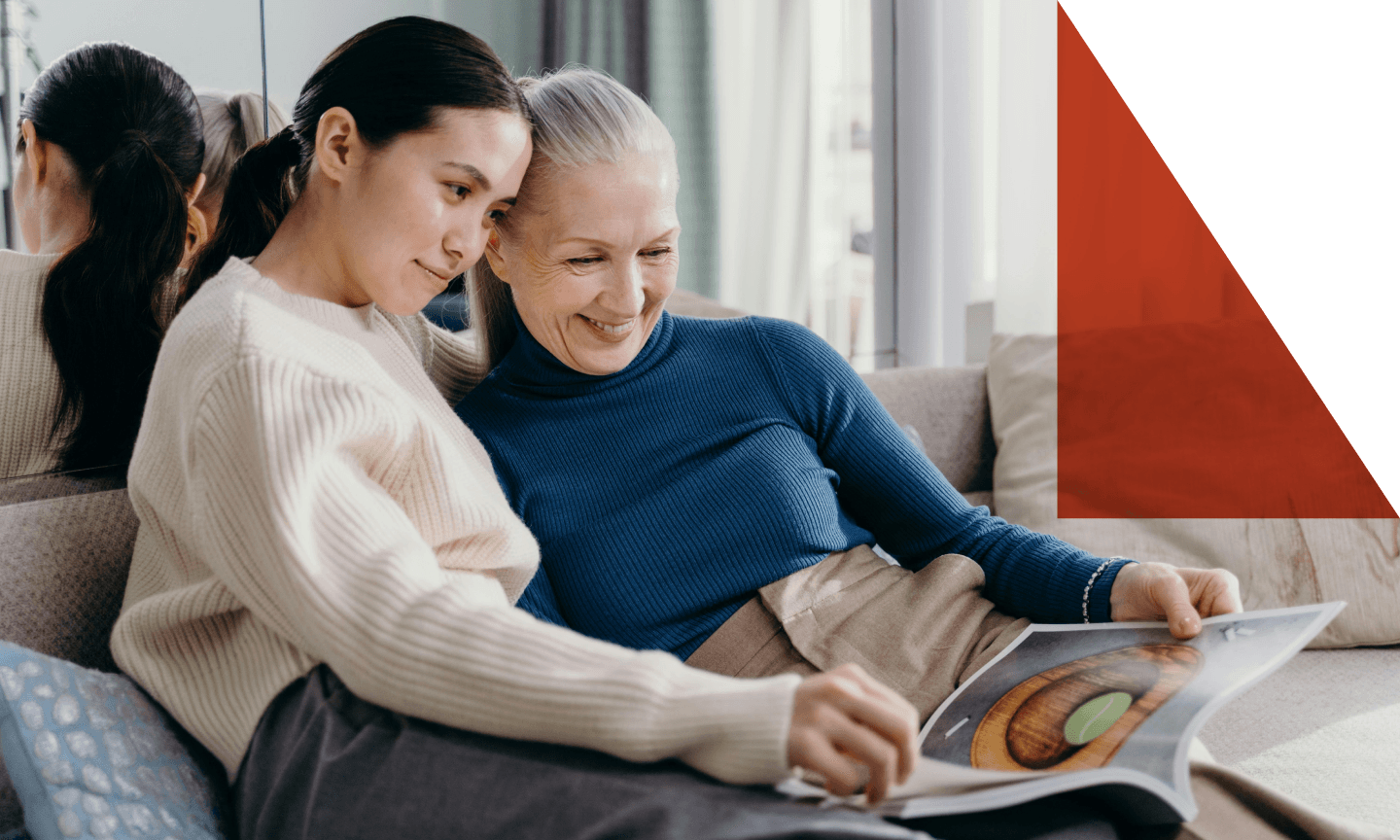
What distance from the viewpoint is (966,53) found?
2.66m

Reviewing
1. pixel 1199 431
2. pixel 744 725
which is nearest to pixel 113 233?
pixel 744 725

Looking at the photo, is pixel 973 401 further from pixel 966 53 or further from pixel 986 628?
pixel 966 53

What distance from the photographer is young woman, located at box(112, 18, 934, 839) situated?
0.64 m

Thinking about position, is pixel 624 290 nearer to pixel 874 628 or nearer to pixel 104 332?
pixel 874 628

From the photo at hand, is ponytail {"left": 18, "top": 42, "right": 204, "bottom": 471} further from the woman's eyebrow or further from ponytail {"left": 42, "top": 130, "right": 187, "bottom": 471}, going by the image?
the woman's eyebrow

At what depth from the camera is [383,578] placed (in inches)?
27.4

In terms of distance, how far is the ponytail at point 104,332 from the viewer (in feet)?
3.74

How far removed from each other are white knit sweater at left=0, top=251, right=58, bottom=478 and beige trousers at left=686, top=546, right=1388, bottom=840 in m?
0.75

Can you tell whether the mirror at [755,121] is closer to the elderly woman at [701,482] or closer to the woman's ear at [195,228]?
the woman's ear at [195,228]

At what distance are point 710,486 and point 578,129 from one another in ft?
1.30

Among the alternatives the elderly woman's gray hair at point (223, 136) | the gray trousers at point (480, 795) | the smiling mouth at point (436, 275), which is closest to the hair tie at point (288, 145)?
the smiling mouth at point (436, 275)

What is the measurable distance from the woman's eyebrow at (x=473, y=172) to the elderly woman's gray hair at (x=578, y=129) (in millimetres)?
142

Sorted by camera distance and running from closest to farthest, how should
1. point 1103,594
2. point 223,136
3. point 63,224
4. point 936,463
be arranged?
point 1103,594 → point 63,224 → point 223,136 → point 936,463

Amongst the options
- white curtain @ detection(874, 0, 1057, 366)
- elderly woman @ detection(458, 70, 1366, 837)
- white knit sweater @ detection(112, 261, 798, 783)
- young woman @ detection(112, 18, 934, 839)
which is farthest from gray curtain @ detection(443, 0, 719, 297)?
white knit sweater @ detection(112, 261, 798, 783)
